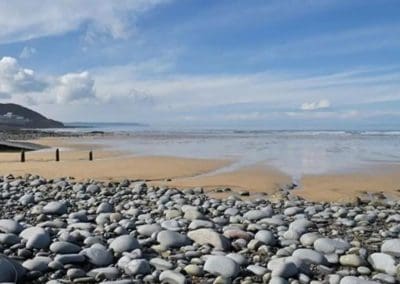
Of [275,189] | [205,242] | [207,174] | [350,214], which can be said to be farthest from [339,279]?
[207,174]

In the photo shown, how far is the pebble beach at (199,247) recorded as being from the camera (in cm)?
520

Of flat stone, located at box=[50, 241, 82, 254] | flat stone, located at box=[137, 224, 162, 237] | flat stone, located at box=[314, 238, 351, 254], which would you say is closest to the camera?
flat stone, located at box=[50, 241, 82, 254]

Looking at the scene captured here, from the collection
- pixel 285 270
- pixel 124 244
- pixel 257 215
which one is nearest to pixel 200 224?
pixel 257 215

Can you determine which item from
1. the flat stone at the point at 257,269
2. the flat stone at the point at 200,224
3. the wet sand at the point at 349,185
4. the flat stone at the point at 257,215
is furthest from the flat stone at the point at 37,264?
the wet sand at the point at 349,185

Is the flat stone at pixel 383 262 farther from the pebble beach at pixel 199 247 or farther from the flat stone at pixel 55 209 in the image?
the flat stone at pixel 55 209

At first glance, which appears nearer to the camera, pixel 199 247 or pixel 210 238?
pixel 199 247

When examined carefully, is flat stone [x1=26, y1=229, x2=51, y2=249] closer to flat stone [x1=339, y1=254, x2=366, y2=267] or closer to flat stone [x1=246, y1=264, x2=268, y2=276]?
flat stone [x1=246, y1=264, x2=268, y2=276]

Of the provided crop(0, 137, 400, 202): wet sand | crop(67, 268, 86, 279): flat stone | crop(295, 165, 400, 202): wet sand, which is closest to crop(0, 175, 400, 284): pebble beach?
crop(67, 268, 86, 279): flat stone

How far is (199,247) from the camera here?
6293 mm

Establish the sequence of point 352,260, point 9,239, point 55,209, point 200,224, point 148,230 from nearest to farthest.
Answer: point 352,260
point 9,239
point 148,230
point 200,224
point 55,209

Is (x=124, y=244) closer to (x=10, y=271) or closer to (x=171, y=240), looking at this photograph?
(x=171, y=240)

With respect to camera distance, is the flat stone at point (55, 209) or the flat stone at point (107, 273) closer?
the flat stone at point (107, 273)

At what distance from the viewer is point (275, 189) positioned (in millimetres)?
14398

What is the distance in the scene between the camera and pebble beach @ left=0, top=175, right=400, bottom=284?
205 inches
